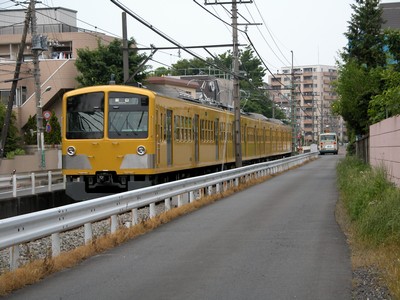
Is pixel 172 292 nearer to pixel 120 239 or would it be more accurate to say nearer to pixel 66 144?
pixel 120 239

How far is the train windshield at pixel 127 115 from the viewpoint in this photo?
62.7 ft

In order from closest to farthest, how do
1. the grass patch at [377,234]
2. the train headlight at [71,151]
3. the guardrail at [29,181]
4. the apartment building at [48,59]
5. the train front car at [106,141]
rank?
the grass patch at [377,234] < the train front car at [106,141] < the train headlight at [71,151] < the guardrail at [29,181] < the apartment building at [48,59]

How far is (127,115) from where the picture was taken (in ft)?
63.7

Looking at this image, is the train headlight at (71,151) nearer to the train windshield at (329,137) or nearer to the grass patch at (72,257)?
the grass patch at (72,257)

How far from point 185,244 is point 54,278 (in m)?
3.10

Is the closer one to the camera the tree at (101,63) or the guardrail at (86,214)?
the guardrail at (86,214)

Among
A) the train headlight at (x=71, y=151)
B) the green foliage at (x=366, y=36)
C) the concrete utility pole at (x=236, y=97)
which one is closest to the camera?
the train headlight at (x=71, y=151)

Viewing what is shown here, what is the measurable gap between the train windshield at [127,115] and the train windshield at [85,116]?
316 mm

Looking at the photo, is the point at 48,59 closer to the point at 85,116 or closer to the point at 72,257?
the point at 85,116

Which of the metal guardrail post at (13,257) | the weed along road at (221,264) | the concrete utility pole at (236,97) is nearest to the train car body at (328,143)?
the concrete utility pole at (236,97)

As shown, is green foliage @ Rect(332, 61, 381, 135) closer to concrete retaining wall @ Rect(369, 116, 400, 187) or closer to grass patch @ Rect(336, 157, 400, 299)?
concrete retaining wall @ Rect(369, 116, 400, 187)

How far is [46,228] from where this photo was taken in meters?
9.48

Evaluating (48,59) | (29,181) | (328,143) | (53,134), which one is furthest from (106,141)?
(328,143)

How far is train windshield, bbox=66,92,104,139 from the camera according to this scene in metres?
19.5
